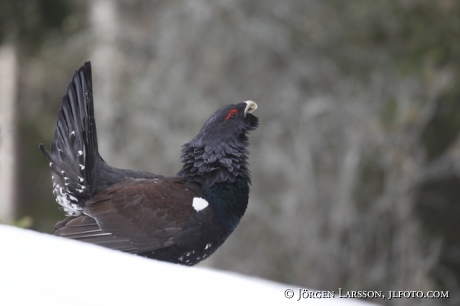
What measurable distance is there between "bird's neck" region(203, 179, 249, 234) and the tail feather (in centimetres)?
74

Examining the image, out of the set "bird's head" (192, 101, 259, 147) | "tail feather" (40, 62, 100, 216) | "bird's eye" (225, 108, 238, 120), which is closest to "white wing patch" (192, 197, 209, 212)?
"bird's head" (192, 101, 259, 147)

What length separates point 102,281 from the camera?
1549 mm

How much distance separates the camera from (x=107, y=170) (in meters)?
3.41

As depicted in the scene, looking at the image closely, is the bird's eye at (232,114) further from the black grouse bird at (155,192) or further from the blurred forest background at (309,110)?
the blurred forest background at (309,110)

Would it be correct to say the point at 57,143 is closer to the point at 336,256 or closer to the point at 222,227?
the point at 222,227

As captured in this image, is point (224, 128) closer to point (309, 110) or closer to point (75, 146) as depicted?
point (75, 146)

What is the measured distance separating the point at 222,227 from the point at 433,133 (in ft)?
21.5

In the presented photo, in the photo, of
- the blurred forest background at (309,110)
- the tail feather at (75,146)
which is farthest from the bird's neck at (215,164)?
the blurred forest background at (309,110)

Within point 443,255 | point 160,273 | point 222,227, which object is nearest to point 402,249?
point 443,255

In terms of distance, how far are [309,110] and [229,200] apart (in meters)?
5.35

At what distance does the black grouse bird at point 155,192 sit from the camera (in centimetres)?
302

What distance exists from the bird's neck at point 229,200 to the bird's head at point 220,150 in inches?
1.6

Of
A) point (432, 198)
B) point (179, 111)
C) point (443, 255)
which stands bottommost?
point (443, 255)

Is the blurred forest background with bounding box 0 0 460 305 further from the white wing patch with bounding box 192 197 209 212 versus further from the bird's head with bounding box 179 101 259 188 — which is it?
the white wing patch with bounding box 192 197 209 212
